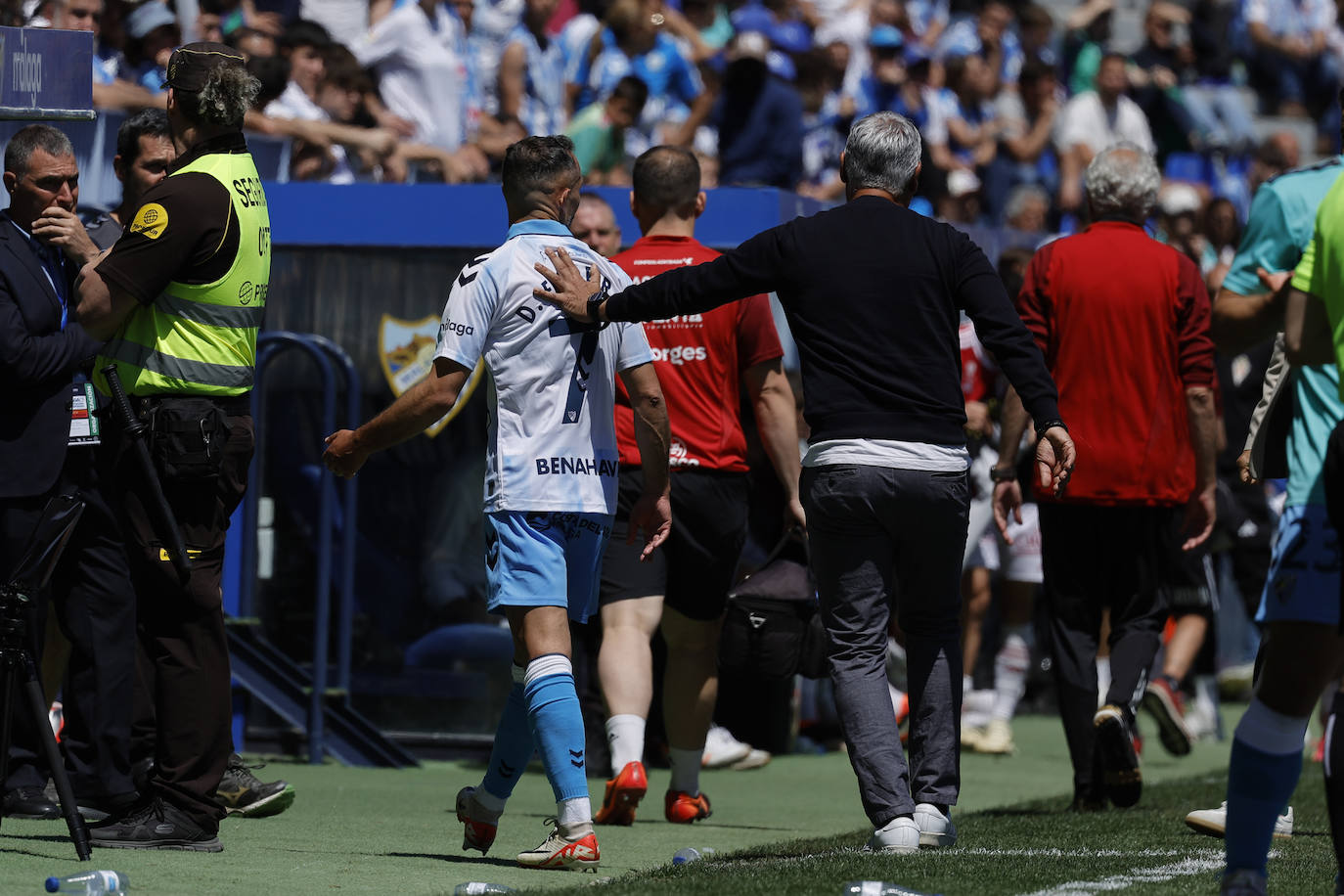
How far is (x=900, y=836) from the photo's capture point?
239 inches

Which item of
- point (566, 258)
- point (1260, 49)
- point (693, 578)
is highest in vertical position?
point (1260, 49)

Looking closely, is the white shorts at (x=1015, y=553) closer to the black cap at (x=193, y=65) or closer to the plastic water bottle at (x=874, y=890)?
the black cap at (x=193, y=65)

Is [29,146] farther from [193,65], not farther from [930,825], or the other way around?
[930,825]

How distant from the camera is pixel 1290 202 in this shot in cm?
565

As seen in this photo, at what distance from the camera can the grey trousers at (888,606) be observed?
610 centimetres

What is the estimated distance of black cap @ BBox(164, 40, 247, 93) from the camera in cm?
621

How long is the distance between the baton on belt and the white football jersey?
85cm

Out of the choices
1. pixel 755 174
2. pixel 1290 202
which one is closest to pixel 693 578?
pixel 1290 202

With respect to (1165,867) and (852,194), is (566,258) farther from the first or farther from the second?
(1165,867)

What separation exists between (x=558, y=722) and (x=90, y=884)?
1334mm

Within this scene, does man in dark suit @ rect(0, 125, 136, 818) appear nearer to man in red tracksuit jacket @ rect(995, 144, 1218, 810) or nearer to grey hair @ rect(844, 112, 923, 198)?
grey hair @ rect(844, 112, 923, 198)

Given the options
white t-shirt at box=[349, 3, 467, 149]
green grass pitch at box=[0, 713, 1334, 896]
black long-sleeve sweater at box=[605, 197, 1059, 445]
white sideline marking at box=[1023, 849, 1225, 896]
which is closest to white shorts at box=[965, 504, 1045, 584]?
green grass pitch at box=[0, 713, 1334, 896]

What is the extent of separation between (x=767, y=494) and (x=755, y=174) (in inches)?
182

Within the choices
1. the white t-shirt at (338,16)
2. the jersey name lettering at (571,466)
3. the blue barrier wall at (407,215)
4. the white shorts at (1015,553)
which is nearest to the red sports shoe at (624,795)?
the jersey name lettering at (571,466)
